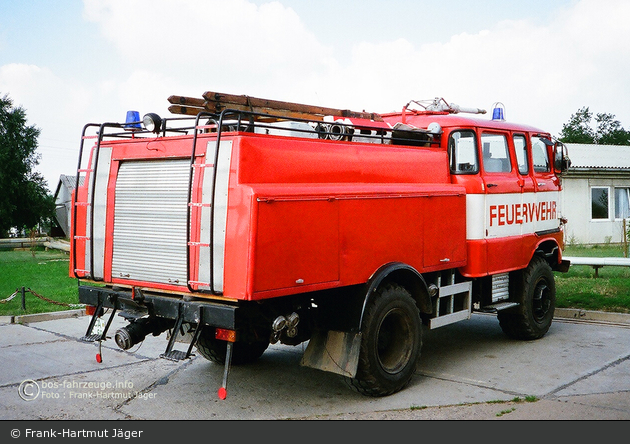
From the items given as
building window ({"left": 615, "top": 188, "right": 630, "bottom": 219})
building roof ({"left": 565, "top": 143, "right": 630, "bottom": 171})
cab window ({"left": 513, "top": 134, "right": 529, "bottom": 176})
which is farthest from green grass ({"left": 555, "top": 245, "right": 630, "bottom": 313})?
building window ({"left": 615, "top": 188, "right": 630, "bottom": 219})

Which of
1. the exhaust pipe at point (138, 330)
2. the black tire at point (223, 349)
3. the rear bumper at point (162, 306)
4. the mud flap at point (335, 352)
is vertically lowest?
the black tire at point (223, 349)

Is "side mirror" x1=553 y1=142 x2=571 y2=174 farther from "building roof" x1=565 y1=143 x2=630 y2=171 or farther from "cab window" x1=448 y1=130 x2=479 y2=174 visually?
"building roof" x1=565 y1=143 x2=630 y2=171

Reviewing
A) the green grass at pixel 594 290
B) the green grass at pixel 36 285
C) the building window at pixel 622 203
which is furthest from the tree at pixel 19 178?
the green grass at pixel 594 290

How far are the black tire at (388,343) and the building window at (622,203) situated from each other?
61.6 feet

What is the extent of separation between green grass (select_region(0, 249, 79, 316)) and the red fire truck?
206 inches

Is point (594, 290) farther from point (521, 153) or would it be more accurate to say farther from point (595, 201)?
point (595, 201)

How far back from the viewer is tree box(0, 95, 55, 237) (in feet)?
149

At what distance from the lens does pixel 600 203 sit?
2211cm

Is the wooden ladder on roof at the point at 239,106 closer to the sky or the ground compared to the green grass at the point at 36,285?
closer to the sky

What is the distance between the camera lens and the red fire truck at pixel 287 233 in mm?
5062

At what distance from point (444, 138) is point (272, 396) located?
3506mm

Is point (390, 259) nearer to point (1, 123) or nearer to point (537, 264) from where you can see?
point (537, 264)

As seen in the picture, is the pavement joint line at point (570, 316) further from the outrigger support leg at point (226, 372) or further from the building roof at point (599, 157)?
the building roof at point (599, 157)

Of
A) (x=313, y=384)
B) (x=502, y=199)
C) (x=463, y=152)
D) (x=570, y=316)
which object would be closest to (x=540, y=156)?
(x=502, y=199)
